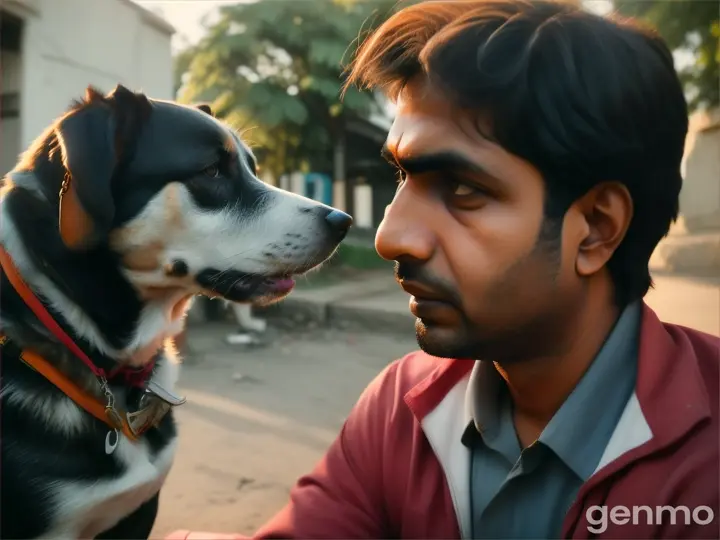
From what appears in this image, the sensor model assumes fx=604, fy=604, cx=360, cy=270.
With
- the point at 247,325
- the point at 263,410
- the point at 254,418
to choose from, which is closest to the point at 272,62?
the point at 247,325

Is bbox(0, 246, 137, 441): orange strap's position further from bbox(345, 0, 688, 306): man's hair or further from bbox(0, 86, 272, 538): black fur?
bbox(345, 0, 688, 306): man's hair

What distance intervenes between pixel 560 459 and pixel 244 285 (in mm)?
1156

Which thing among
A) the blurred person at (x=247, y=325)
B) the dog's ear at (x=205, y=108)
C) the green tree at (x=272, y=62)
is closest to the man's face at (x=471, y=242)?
the dog's ear at (x=205, y=108)

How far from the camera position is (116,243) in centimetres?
167

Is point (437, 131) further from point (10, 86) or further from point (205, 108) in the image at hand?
point (10, 86)

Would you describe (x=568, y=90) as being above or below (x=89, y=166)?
above

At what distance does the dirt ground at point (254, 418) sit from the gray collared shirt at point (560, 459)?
183 cm

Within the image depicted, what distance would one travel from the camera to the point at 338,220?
1.98 m

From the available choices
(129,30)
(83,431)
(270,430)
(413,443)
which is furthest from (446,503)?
(129,30)

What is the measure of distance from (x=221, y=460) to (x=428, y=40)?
2.85 meters

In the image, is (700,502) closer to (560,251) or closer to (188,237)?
(560,251)

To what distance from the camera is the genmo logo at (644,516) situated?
0.83 metres

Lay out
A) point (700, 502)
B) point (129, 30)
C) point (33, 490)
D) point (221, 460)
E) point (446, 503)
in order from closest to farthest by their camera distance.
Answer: point (700, 502)
point (446, 503)
point (33, 490)
point (221, 460)
point (129, 30)

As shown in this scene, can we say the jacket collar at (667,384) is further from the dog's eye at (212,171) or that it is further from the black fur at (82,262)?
the dog's eye at (212,171)
